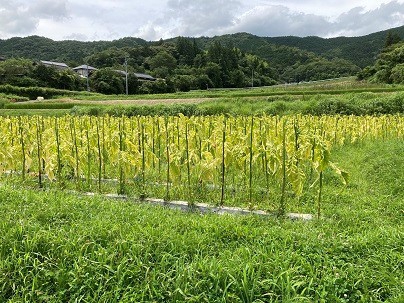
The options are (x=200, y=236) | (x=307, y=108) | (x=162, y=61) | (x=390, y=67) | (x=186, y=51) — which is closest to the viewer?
(x=200, y=236)

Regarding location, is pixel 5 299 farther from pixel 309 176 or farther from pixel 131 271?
pixel 309 176

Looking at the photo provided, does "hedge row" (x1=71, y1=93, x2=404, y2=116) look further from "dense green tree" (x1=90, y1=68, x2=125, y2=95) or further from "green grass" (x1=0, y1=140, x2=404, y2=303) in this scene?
"dense green tree" (x1=90, y1=68, x2=125, y2=95)

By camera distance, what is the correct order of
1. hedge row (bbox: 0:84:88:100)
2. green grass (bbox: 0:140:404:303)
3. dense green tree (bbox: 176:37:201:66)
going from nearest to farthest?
green grass (bbox: 0:140:404:303) < hedge row (bbox: 0:84:88:100) < dense green tree (bbox: 176:37:201:66)

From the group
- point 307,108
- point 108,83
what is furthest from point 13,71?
point 307,108

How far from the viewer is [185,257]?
324cm

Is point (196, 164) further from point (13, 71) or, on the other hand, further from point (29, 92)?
point (13, 71)

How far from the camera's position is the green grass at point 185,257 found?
278 centimetres

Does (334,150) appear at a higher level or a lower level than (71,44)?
lower

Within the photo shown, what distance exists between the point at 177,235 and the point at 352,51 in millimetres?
120239

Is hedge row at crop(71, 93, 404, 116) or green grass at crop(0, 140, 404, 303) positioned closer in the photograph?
green grass at crop(0, 140, 404, 303)

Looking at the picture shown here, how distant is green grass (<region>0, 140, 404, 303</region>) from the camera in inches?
109

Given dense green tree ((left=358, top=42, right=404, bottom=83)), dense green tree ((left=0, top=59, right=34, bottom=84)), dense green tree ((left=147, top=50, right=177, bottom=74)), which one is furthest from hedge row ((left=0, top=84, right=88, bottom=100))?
dense green tree ((left=358, top=42, right=404, bottom=83))

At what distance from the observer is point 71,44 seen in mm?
111438

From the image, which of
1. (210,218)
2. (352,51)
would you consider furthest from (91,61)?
(210,218)
